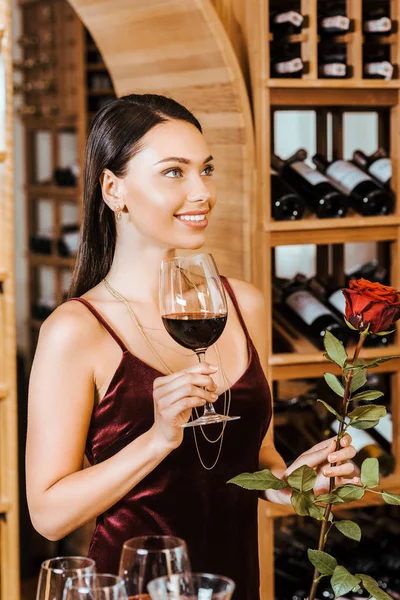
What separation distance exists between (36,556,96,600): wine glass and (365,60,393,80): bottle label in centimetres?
212

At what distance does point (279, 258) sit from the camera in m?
3.48

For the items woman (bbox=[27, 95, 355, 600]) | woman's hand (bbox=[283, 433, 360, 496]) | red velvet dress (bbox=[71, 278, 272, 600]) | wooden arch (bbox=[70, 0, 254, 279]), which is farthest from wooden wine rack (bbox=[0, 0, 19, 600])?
woman's hand (bbox=[283, 433, 360, 496])

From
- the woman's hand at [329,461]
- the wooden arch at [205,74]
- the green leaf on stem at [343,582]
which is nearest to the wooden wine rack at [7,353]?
the wooden arch at [205,74]

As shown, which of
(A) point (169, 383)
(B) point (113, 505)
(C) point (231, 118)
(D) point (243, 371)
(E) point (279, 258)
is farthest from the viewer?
(E) point (279, 258)

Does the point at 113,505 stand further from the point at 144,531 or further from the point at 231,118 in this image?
the point at 231,118

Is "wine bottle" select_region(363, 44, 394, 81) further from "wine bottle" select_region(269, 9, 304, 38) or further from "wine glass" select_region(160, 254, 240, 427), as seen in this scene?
"wine glass" select_region(160, 254, 240, 427)

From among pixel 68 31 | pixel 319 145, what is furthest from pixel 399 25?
pixel 68 31

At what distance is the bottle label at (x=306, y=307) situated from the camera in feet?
9.06

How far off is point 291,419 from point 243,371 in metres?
1.13

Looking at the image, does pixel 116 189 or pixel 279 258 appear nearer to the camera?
pixel 116 189

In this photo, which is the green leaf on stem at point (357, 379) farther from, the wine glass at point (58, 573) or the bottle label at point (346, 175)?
the bottle label at point (346, 175)

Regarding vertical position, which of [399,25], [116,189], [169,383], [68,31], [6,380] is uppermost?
[68,31]

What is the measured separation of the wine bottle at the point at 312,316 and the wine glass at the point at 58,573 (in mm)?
1855

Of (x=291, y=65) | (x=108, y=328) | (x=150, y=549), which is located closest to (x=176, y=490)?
(x=108, y=328)
